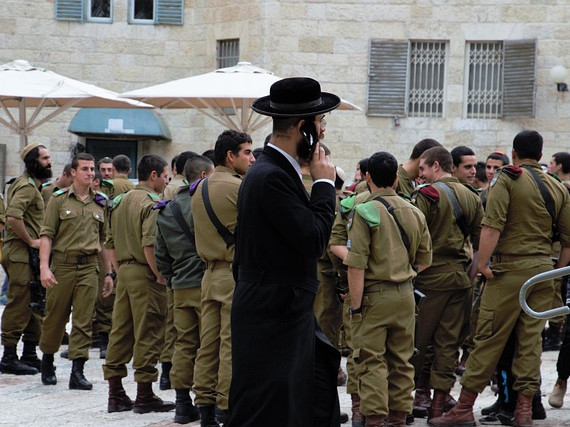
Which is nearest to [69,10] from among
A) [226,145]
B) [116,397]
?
[116,397]

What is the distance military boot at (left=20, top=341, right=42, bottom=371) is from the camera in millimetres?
10805

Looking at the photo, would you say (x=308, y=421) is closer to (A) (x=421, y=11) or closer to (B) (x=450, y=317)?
(B) (x=450, y=317)

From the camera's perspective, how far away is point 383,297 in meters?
7.60

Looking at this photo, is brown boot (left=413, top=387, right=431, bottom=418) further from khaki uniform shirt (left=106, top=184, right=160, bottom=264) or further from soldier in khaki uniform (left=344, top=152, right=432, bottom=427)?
khaki uniform shirt (left=106, top=184, right=160, bottom=264)

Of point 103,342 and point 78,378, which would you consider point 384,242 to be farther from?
point 103,342

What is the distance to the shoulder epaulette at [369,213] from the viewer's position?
757cm

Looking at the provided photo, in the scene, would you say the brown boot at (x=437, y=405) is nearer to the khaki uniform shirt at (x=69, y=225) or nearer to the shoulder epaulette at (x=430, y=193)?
the shoulder epaulette at (x=430, y=193)

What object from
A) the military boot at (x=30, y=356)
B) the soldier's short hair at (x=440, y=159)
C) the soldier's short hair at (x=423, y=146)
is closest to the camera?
the soldier's short hair at (x=440, y=159)

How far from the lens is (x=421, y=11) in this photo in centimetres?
2003

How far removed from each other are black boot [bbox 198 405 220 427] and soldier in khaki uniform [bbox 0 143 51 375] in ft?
10.3

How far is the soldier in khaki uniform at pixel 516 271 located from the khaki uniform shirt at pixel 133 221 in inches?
106

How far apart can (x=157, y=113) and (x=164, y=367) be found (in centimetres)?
1168

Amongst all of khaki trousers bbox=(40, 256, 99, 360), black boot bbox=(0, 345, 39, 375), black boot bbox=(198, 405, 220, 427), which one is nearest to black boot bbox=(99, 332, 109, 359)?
black boot bbox=(0, 345, 39, 375)

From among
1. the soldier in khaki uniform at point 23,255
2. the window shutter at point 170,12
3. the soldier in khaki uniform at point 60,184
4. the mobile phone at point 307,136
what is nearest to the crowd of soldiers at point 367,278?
the soldier in khaki uniform at point 23,255
